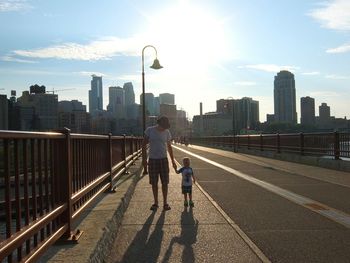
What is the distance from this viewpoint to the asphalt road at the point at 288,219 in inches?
272

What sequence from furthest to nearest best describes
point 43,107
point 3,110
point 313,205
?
point 43,107 < point 3,110 < point 313,205

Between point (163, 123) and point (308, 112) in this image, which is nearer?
point (163, 123)

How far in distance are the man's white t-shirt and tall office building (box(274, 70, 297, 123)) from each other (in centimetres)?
14546

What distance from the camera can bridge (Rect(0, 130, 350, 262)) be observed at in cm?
451

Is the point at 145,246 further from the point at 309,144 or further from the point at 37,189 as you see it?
the point at 309,144

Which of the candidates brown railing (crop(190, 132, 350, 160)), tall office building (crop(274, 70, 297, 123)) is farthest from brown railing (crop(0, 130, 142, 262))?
tall office building (crop(274, 70, 297, 123))

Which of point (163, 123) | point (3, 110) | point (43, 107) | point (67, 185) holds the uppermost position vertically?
point (43, 107)

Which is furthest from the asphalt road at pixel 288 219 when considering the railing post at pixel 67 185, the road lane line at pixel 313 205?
the railing post at pixel 67 185

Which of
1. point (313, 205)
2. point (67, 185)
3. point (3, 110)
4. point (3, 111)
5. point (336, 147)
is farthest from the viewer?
point (3, 110)

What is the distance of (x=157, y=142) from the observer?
410 inches

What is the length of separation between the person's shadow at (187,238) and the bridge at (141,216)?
0.01m

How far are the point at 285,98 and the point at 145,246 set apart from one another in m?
154

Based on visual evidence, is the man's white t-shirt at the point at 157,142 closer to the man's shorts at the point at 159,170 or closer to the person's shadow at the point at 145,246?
the man's shorts at the point at 159,170

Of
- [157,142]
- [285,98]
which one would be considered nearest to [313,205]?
[157,142]
